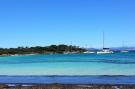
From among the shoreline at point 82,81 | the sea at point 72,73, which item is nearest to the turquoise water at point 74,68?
the sea at point 72,73

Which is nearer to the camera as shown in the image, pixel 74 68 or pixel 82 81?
pixel 82 81

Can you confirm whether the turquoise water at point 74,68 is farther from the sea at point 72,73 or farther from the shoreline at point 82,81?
the shoreline at point 82,81

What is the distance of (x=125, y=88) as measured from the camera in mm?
26172

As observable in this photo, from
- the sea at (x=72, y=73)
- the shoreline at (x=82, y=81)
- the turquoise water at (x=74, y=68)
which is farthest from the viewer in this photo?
the turquoise water at (x=74, y=68)

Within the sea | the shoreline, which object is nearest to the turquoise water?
the sea

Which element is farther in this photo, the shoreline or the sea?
the sea

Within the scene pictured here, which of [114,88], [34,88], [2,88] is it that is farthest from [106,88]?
[2,88]

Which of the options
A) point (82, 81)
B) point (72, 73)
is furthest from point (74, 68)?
point (82, 81)

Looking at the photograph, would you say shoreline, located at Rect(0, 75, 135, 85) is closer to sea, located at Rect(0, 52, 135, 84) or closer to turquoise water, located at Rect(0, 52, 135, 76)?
sea, located at Rect(0, 52, 135, 84)

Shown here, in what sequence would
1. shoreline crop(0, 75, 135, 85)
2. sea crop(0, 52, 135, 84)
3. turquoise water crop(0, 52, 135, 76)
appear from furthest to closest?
turquoise water crop(0, 52, 135, 76), sea crop(0, 52, 135, 84), shoreline crop(0, 75, 135, 85)

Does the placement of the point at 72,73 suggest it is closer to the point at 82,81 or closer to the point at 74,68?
the point at 74,68

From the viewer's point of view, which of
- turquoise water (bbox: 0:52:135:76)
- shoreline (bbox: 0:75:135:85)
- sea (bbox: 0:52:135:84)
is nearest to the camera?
shoreline (bbox: 0:75:135:85)

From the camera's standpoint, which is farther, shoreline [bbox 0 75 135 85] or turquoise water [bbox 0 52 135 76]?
turquoise water [bbox 0 52 135 76]

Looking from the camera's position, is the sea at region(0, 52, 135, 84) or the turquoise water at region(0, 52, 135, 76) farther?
the turquoise water at region(0, 52, 135, 76)
